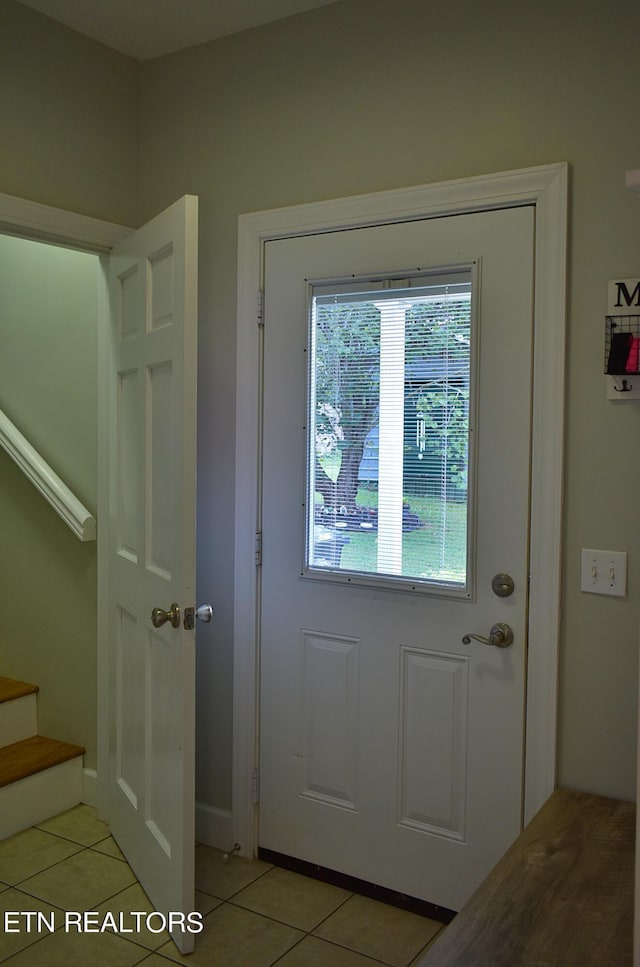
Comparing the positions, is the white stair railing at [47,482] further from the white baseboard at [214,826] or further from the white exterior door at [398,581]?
the white baseboard at [214,826]

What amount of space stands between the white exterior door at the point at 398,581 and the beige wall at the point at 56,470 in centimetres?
79

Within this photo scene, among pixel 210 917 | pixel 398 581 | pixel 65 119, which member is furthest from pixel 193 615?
pixel 65 119

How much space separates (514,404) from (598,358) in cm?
24

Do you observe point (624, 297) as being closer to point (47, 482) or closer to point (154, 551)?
point (154, 551)

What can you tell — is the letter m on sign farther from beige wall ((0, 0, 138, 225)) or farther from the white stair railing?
the white stair railing

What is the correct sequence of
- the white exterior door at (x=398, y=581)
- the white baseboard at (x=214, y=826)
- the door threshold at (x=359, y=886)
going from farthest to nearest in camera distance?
the white baseboard at (x=214, y=826), the door threshold at (x=359, y=886), the white exterior door at (x=398, y=581)

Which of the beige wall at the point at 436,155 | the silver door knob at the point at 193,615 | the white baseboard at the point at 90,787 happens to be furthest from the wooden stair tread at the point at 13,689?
the silver door knob at the point at 193,615

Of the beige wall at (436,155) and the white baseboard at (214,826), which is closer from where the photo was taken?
the beige wall at (436,155)

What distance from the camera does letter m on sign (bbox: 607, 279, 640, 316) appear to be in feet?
6.59

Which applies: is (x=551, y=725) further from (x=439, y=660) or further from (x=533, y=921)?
(x=533, y=921)

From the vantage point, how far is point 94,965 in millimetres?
2150

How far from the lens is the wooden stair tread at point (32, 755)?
2.89 m

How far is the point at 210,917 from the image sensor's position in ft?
7.79

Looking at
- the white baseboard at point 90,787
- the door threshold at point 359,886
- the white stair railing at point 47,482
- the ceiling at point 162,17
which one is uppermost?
the ceiling at point 162,17
